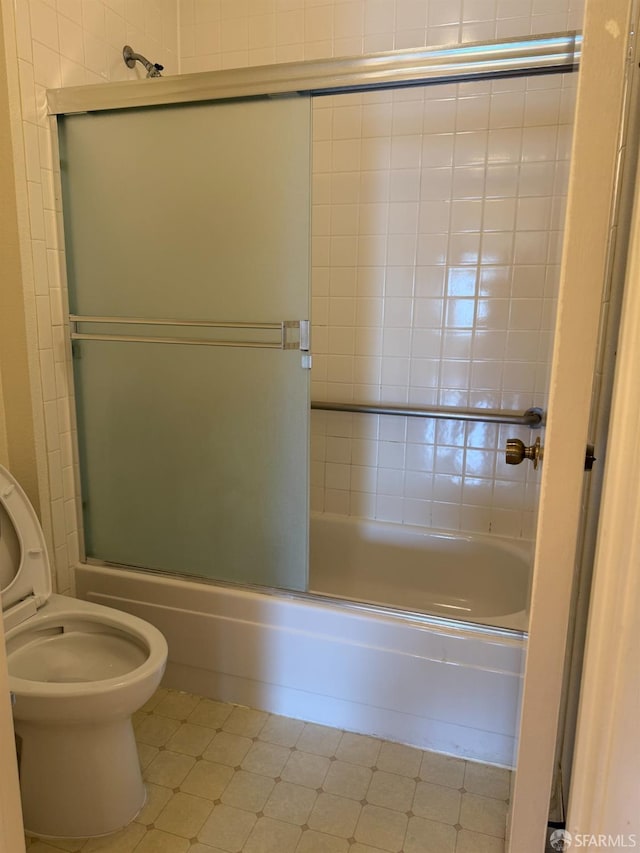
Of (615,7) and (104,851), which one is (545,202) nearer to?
(615,7)

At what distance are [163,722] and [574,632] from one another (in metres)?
1.33

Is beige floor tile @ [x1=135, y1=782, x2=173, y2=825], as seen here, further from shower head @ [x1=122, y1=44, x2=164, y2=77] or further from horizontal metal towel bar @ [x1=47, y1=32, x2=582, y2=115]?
shower head @ [x1=122, y1=44, x2=164, y2=77]

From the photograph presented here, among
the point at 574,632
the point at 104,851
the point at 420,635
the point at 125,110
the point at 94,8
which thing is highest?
the point at 94,8

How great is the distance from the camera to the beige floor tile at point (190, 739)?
175 centimetres

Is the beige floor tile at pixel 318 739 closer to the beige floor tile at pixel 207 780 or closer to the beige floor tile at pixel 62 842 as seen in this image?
the beige floor tile at pixel 207 780

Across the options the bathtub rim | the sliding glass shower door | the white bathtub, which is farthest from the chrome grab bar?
the white bathtub

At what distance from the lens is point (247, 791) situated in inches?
62.9

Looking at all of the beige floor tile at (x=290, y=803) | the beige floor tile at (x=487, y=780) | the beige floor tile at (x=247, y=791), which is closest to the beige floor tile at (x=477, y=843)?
the beige floor tile at (x=487, y=780)

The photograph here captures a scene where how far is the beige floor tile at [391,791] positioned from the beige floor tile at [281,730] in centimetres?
27

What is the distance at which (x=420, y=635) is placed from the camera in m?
1.69

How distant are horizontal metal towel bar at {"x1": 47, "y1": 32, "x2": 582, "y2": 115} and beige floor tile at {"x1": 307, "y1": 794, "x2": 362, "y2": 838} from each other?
5.89ft

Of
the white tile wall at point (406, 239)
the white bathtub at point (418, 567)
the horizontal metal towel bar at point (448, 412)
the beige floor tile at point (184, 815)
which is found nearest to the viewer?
the beige floor tile at point (184, 815)

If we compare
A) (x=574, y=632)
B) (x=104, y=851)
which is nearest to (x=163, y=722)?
(x=104, y=851)

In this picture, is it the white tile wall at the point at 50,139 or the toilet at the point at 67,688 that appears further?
the white tile wall at the point at 50,139
